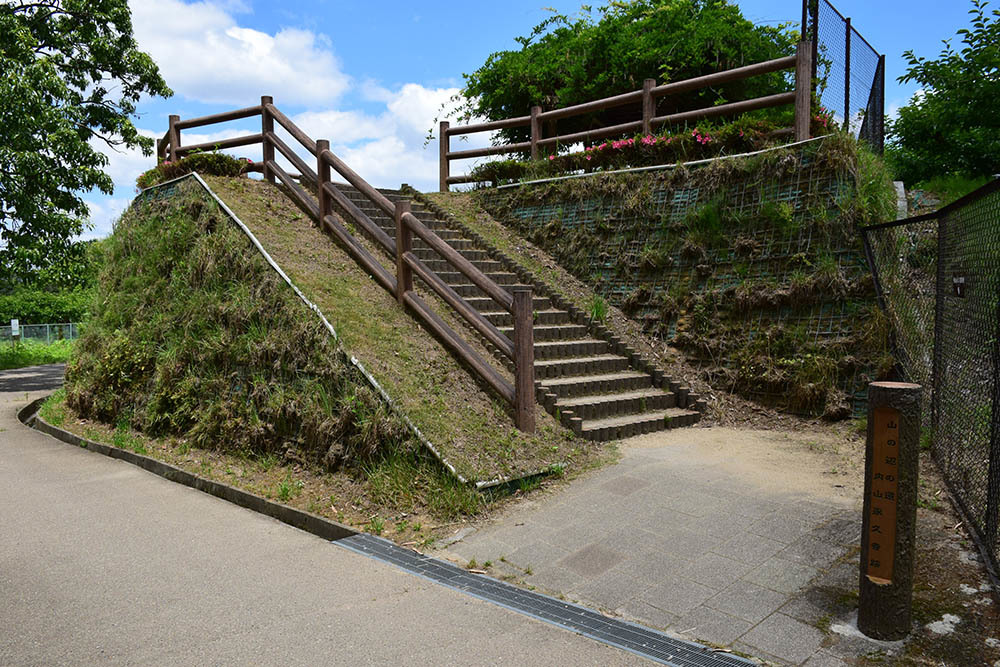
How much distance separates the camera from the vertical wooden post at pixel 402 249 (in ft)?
24.4

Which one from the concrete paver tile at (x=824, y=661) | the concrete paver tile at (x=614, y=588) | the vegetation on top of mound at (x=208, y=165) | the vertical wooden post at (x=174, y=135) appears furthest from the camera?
the vertical wooden post at (x=174, y=135)

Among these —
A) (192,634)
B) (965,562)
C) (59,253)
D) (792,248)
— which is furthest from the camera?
(59,253)

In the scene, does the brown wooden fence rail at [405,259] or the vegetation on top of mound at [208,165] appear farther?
the vegetation on top of mound at [208,165]

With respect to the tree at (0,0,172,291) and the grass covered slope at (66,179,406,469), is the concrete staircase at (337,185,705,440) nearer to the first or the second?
the grass covered slope at (66,179,406,469)

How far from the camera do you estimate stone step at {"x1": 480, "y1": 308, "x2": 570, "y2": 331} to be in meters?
8.60

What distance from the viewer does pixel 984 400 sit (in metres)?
4.75

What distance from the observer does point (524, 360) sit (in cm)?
618

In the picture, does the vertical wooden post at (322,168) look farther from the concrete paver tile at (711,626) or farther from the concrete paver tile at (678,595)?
the concrete paver tile at (711,626)

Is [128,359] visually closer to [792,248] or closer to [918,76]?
[792,248]

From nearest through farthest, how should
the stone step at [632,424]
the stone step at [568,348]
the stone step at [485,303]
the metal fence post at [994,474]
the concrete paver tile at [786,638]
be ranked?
the concrete paver tile at [786,638] → the metal fence post at [994,474] → the stone step at [632,424] → the stone step at [568,348] → the stone step at [485,303]

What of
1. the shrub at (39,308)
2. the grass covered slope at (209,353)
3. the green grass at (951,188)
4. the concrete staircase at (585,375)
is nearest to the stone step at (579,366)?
the concrete staircase at (585,375)

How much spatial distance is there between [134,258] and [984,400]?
10.3 metres

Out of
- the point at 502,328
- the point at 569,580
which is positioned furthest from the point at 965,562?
the point at 502,328

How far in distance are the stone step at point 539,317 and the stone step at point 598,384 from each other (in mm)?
363
